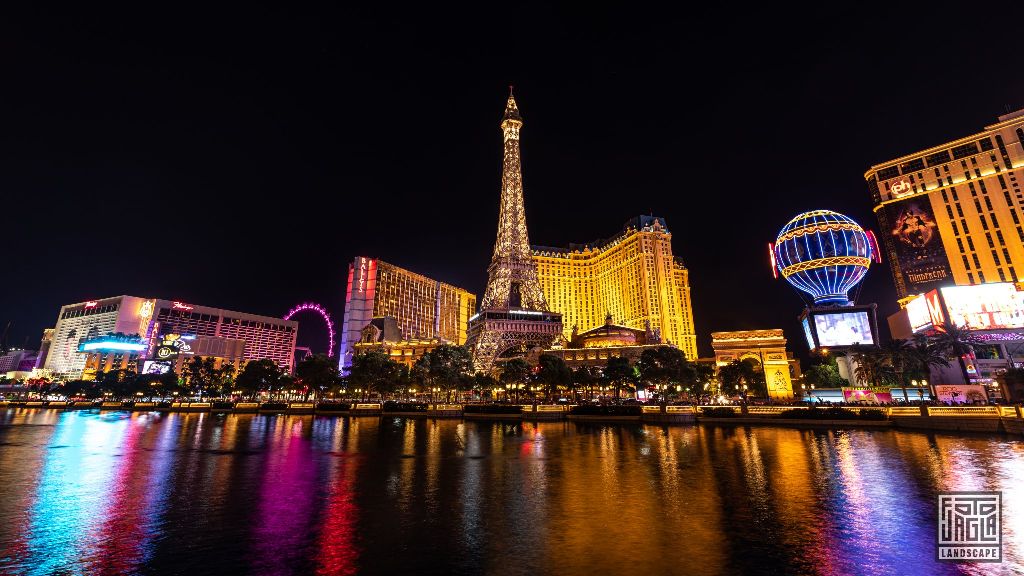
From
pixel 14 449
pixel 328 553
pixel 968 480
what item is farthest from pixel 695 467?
pixel 14 449

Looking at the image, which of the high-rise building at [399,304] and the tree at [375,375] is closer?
the tree at [375,375]

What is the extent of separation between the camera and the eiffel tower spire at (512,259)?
352 ft

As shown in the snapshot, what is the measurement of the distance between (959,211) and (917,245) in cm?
852

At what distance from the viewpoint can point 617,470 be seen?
71.6ft

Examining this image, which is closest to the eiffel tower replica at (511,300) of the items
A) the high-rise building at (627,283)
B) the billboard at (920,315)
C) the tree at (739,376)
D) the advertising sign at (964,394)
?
the high-rise building at (627,283)

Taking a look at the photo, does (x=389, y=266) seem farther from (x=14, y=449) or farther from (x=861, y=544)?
(x=861, y=544)

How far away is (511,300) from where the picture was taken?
107 meters

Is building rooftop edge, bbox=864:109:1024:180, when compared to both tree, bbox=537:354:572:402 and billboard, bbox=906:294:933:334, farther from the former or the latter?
tree, bbox=537:354:572:402

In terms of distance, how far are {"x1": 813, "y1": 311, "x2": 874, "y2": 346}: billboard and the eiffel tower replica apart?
53423 mm

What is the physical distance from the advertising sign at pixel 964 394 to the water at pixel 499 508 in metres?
16.0

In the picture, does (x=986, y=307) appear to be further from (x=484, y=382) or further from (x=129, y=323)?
(x=129, y=323)

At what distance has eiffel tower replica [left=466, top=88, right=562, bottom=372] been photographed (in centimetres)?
10262

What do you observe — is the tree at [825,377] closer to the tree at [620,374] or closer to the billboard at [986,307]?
the billboard at [986,307]

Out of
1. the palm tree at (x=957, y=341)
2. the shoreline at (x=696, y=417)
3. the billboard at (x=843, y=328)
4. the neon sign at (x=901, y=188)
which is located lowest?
the shoreline at (x=696, y=417)
